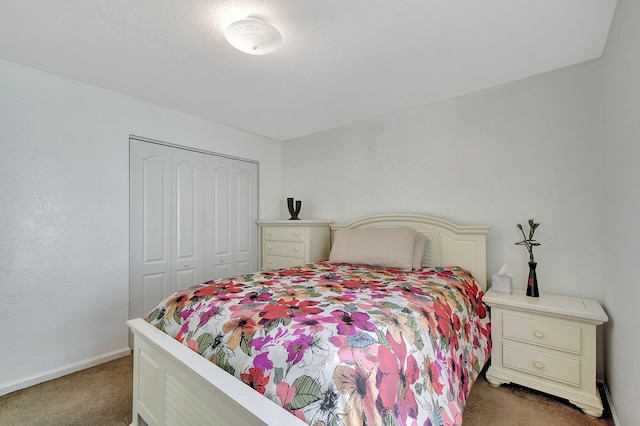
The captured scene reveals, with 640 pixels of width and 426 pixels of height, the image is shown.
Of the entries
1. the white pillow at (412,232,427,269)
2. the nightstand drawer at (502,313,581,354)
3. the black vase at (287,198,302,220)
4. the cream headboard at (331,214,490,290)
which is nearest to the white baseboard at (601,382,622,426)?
the nightstand drawer at (502,313,581,354)

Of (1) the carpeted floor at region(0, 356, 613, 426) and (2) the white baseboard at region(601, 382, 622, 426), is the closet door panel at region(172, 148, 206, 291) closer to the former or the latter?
(1) the carpeted floor at region(0, 356, 613, 426)

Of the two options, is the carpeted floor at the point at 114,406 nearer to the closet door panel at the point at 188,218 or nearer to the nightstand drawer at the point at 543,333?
the nightstand drawer at the point at 543,333

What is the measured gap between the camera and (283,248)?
3.30 m

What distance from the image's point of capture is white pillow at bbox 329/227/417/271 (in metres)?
2.34

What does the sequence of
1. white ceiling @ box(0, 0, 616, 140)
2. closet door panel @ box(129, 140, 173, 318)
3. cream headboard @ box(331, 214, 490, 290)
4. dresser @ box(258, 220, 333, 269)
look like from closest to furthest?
white ceiling @ box(0, 0, 616, 140) → cream headboard @ box(331, 214, 490, 290) → closet door panel @ box(129, 140, 173, 318) → dresser @ box(258, 220, 333, 269)

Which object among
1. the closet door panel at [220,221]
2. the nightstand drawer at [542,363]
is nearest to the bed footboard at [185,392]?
the closet door panel at [220,221]

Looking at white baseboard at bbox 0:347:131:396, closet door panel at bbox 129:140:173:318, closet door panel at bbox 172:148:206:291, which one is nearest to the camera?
white baseboard at bbox 0:347:131:396

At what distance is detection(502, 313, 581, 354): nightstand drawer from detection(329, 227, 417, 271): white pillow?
732mm

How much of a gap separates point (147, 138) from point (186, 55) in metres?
1.08

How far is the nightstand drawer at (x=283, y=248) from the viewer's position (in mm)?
3154

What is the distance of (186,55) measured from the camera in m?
1.91

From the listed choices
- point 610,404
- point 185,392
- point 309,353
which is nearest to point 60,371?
point 185,392

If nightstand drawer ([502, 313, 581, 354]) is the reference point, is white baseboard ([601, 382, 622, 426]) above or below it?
below

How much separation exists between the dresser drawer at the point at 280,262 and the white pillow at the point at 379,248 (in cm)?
62
